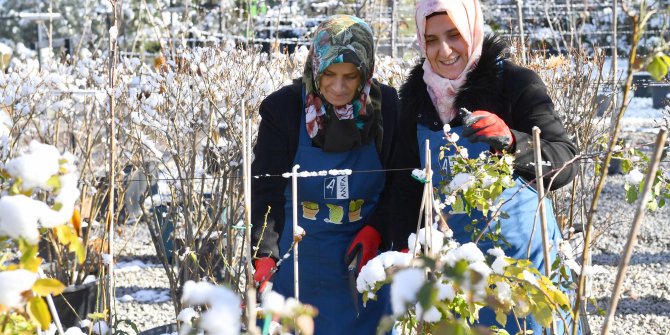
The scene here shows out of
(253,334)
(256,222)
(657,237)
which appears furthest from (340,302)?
(657,237)

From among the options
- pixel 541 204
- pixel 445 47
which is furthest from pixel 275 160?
pixel 541 204

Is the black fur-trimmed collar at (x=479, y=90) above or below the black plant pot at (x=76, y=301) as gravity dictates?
above

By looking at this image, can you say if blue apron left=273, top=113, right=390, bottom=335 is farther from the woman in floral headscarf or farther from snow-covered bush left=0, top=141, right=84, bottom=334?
snow-covered bush left=0, top=141, right=84, bottom=334

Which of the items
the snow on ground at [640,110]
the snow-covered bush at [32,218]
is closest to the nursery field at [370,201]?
the snow-covered bush at [32,218]

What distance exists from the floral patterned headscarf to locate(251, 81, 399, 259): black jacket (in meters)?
0.04

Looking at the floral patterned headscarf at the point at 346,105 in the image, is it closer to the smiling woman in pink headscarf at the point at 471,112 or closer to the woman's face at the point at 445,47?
the smiling woman in pink headscarf at the point at 471,112

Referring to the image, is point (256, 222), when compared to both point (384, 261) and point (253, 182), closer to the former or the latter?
point (253, 182)

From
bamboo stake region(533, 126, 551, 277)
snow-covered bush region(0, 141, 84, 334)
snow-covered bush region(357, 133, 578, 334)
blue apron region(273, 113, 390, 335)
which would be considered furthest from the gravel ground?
snow-covered bush region(0, 141, 84, 334)

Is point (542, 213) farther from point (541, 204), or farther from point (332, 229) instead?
point (332, 229)

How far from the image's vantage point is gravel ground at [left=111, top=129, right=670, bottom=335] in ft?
15.8

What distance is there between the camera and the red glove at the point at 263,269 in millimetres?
2623

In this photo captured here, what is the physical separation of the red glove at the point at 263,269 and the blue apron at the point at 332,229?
0.16m

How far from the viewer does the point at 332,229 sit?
2820 mm

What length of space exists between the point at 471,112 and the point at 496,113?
0.13 meters
